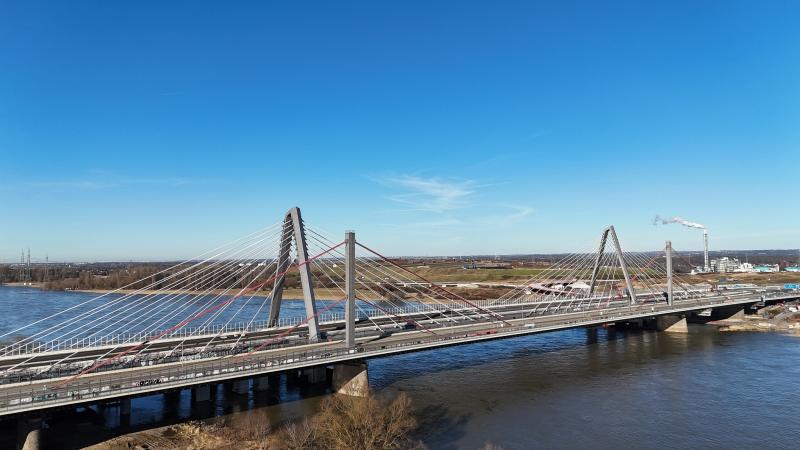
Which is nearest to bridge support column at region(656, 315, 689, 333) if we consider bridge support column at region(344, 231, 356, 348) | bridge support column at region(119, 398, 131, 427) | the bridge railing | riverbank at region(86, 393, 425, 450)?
the bridge railing

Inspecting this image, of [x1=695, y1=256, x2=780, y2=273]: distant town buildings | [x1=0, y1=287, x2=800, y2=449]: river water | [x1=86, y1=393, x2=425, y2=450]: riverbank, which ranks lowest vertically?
[x1=0, y1=287, x2=800, y2=449]: river water

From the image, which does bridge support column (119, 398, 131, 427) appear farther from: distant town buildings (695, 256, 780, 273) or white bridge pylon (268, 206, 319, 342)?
distant town buildings (695, 256, 780, 273)

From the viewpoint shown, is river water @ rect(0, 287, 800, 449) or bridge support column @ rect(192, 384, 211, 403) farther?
bridge support column @ rect(192, 384, 211, 403)

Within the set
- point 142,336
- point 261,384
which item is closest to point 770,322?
point 261,384

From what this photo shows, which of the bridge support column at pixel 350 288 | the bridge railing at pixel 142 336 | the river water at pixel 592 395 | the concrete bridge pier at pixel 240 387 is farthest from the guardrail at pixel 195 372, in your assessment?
the bridge railing at pixel 142 336

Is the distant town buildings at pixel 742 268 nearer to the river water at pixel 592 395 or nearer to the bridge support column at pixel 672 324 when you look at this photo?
the bridge support column at pixel 672 324

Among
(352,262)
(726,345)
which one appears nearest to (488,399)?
(352,262)
